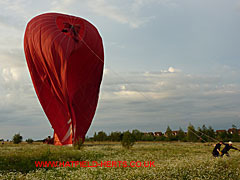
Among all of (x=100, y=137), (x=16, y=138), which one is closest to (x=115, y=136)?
(x=100, y=137)

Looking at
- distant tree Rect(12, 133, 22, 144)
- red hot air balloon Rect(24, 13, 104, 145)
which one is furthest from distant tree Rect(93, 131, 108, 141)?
red hot air balloon Rect(24, 13, 104, 145)

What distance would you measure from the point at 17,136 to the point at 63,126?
590 inches

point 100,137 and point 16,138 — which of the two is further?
point 100,137

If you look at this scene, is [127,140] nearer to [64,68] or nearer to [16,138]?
[64,68]

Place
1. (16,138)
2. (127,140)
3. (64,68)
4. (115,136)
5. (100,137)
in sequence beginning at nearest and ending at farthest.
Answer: (127,140), (64,68), (16,138), (115,136), (100,137)

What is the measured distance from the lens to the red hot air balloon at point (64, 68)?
97.7ft

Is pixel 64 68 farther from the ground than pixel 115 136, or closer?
farther from the ground

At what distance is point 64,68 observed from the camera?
29.7 metres

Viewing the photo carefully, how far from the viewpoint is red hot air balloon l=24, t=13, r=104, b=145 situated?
97.7 ft

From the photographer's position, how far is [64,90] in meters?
30.1

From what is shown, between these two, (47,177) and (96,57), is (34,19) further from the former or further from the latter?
(47,177)

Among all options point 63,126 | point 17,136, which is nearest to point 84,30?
point 63,126

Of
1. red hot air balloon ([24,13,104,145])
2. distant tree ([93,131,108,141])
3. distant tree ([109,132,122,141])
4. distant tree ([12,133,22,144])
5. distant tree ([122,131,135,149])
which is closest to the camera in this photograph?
distant tree ([122,131,135,149])

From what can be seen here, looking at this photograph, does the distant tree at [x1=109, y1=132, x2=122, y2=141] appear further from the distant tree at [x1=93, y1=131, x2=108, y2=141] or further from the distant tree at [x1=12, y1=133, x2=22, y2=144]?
the distant tree at [x1=12, y1=133, x2=22, y2=144]
